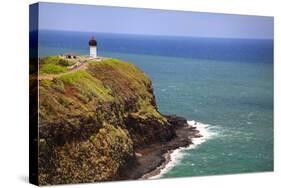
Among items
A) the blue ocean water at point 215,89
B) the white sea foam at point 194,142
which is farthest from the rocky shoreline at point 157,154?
the blue ocean water at point 215,89

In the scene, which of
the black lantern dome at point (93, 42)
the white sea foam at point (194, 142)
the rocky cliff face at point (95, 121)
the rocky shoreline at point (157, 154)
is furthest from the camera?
the white sea foam at point (194, 142)

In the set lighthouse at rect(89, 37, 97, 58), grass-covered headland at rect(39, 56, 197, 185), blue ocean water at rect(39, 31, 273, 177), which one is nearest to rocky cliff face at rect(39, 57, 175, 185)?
grass-covered headland at rect(39, 56, 197, 185)

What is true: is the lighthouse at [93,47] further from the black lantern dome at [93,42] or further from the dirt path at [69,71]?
the dirt path at [69,71]

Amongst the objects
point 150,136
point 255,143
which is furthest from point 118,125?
point 255,143

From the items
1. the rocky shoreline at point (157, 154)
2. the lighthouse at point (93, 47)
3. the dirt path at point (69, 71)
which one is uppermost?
the lighthouse at point (93, 47)

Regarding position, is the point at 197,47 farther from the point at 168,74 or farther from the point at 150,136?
the point at 150,136

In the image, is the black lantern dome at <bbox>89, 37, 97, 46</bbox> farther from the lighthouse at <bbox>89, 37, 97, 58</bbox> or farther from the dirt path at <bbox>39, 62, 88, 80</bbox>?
the dirt path at <bbox>39, 62, 88, 80</bbox>

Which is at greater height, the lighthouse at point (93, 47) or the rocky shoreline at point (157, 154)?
the lighthouse at point (93, 47)
